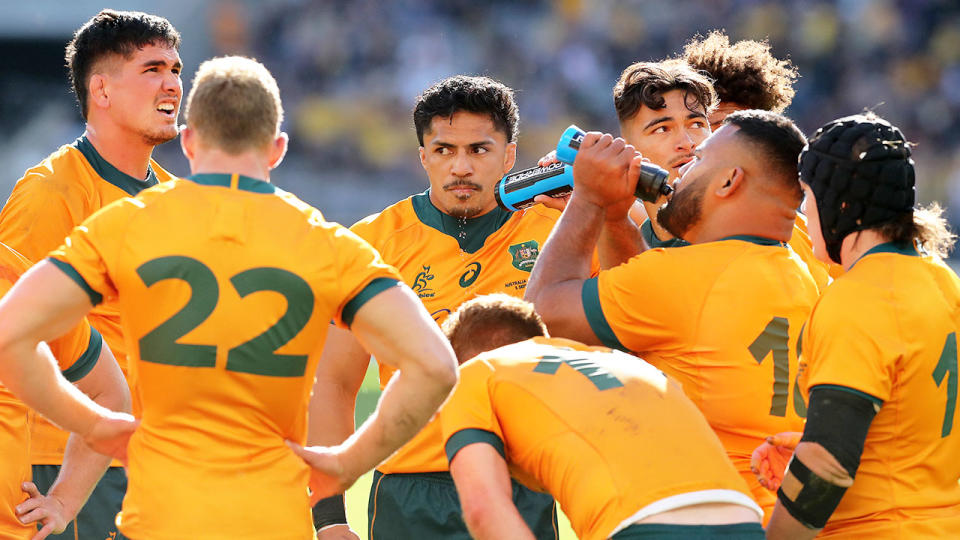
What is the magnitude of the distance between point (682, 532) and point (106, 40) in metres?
3.83

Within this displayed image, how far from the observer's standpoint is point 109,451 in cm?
296

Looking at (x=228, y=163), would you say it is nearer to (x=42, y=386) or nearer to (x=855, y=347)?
(x=42, y=386)

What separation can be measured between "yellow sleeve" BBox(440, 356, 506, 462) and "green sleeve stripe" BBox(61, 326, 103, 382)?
1.46 meters

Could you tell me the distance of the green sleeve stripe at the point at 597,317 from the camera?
3.64m

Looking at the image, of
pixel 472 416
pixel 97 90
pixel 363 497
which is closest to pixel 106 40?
pixel 97 90

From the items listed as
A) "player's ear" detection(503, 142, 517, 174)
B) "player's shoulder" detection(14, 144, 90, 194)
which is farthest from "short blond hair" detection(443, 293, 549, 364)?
"player's shoulder" detection(14, 144, 90, 194)

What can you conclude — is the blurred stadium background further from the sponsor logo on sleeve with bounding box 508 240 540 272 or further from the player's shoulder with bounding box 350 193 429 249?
the sponsor logo on sleeve with bounding box 508 240 540 272

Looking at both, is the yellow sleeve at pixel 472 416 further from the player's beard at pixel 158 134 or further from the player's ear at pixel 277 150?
the player's beard at pixel 158 134

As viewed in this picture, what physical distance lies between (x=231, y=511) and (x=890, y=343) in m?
1.85

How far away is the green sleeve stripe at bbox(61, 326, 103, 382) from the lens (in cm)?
377

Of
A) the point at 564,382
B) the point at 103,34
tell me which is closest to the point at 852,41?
the point at 103,34

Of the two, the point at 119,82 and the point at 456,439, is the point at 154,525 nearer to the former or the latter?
the point at 456,439

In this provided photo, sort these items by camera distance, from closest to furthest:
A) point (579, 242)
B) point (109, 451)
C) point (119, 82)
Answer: point (109, 451), point (579, 242), point (119, 82)

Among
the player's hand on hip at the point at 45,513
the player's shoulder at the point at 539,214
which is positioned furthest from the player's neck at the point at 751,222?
the player's hand on hip at the point at 45,513
